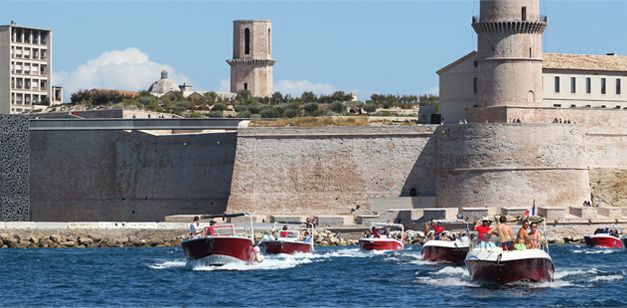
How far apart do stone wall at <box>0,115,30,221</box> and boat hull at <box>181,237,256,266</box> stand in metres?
26.6

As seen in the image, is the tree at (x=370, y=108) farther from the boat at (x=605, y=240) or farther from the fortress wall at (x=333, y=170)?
the boat at (x=605, y=240)

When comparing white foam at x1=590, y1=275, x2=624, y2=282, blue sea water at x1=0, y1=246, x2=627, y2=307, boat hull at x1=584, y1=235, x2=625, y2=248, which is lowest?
blue sea water at x1=0, y1=246, x2=627, y2=307

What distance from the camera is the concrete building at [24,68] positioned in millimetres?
99312

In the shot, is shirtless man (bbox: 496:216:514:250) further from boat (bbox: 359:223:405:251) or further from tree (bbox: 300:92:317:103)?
tree (bbox: 300:92:317:103)

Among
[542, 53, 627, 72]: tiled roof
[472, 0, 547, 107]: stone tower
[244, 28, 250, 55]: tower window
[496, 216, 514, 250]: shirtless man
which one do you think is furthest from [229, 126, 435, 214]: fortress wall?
[496, 216, 514, 250]: shirtless man

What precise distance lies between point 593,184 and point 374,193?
30.6 ft

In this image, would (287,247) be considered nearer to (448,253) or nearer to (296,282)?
(448,253)

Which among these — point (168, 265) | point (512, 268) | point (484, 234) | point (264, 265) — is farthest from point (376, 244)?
point (512, 268)

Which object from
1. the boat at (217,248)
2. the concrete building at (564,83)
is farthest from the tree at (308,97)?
the boat at (217,248)

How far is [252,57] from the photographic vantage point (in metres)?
92.8

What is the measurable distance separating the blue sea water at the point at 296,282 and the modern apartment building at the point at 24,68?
47.7 metres

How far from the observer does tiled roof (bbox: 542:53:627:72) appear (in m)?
69.0

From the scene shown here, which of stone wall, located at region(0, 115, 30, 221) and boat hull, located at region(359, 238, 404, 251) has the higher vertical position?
stone wall, located at region(0, 115, 30, 221)

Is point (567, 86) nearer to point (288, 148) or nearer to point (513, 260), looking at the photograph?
point (288, 148)
